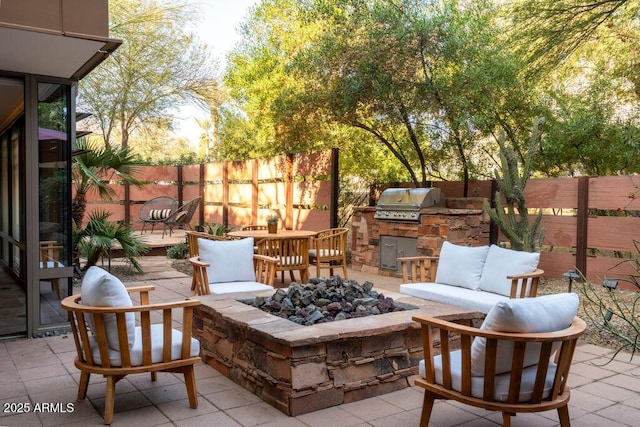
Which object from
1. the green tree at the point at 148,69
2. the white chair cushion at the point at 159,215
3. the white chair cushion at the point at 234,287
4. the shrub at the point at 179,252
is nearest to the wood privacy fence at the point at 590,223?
the white chair cushion at the point at 234,287

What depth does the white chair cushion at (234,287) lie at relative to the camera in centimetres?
439

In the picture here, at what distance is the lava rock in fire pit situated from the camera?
11.6ft

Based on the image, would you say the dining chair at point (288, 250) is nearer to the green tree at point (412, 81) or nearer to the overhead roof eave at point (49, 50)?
the green tree at point (412, 81)

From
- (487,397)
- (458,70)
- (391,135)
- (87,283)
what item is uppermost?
(458,70)

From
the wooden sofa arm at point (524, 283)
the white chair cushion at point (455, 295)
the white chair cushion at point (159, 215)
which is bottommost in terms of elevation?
the white chair cushion at point (455, 295)

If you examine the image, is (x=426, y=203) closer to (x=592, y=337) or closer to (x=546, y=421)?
(x=592, y=337)

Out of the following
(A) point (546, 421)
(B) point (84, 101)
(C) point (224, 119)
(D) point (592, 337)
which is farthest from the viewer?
(B) point (84, 101)

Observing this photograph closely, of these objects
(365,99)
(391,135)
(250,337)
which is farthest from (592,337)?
(391,135)

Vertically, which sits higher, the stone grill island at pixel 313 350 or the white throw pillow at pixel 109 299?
the white throw pillow at pixel 109 299

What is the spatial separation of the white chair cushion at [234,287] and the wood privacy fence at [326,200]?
260 centimetres

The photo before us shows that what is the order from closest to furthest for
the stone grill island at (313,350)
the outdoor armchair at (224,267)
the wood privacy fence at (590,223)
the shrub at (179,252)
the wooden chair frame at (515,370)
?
the wooden chair frame at (515,370) → the stone grill island at (313,350) → the outdoor armchair at (224,267) → the wood privacy fence at (590,223) → the shrub at (179,252)

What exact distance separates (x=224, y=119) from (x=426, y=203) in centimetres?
747

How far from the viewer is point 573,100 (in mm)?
7102

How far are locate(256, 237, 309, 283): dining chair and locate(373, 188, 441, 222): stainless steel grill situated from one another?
5.49 feet
